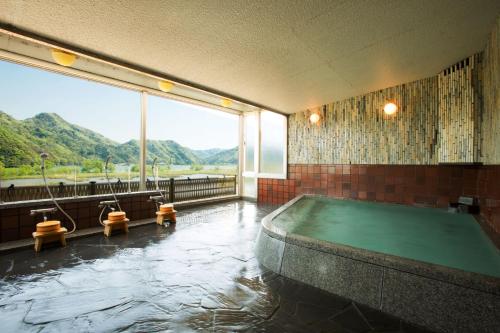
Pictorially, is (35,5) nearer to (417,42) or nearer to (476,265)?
(417,42)

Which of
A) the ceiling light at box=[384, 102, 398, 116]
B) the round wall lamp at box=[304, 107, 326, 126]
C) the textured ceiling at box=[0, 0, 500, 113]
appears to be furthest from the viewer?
the round wall lamp at box=[304, 107, 326, 126]

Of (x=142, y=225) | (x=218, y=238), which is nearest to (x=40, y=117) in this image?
(x=142, y=225)

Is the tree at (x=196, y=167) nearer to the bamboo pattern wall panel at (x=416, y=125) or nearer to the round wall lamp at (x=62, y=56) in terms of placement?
the bamboo pattern wall panel at (x=416, y=125)

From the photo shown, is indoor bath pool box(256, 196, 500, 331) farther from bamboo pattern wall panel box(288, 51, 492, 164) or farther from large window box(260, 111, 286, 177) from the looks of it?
large window box(260, 111, 286, 177)

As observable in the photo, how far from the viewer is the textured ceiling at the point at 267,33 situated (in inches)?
82.7

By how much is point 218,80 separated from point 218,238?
2416mm

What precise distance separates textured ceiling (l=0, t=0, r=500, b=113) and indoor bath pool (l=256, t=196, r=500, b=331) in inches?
85.2

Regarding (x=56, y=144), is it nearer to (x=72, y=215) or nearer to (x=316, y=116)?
(x=72, y=215)

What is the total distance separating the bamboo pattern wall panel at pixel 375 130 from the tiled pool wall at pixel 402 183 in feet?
0.60

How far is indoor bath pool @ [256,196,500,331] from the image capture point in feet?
4.58

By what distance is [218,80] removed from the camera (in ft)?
11.9

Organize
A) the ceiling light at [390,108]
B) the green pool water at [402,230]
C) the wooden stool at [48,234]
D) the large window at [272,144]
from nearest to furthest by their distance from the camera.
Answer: the green pool water at [402,230], the wooden stool at [48,234], the ceiling light at [390,108], the large window at [272,144]

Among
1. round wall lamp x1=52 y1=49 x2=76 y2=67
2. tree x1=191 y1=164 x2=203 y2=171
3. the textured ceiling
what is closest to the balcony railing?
round wall lamp x1=52 y1=49 x2=76 y2=67

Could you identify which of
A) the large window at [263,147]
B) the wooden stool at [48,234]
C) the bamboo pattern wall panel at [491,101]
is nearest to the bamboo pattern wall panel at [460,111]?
the bamboo pattern wall panel at [491,101]
